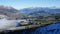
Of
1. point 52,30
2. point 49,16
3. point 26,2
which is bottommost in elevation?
point 52,30

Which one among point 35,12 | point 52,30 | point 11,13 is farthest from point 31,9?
point 52,30

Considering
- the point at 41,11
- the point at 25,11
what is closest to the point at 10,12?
the point at 25,11

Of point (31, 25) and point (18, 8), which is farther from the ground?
point (18, 8)

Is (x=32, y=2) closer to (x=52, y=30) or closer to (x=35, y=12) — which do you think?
(x=35, y=12)

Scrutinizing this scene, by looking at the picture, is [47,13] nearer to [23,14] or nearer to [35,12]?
[35,12]

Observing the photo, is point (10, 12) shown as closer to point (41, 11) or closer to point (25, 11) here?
point (25, 11)

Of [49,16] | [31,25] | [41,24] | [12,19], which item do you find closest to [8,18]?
[12,19]
